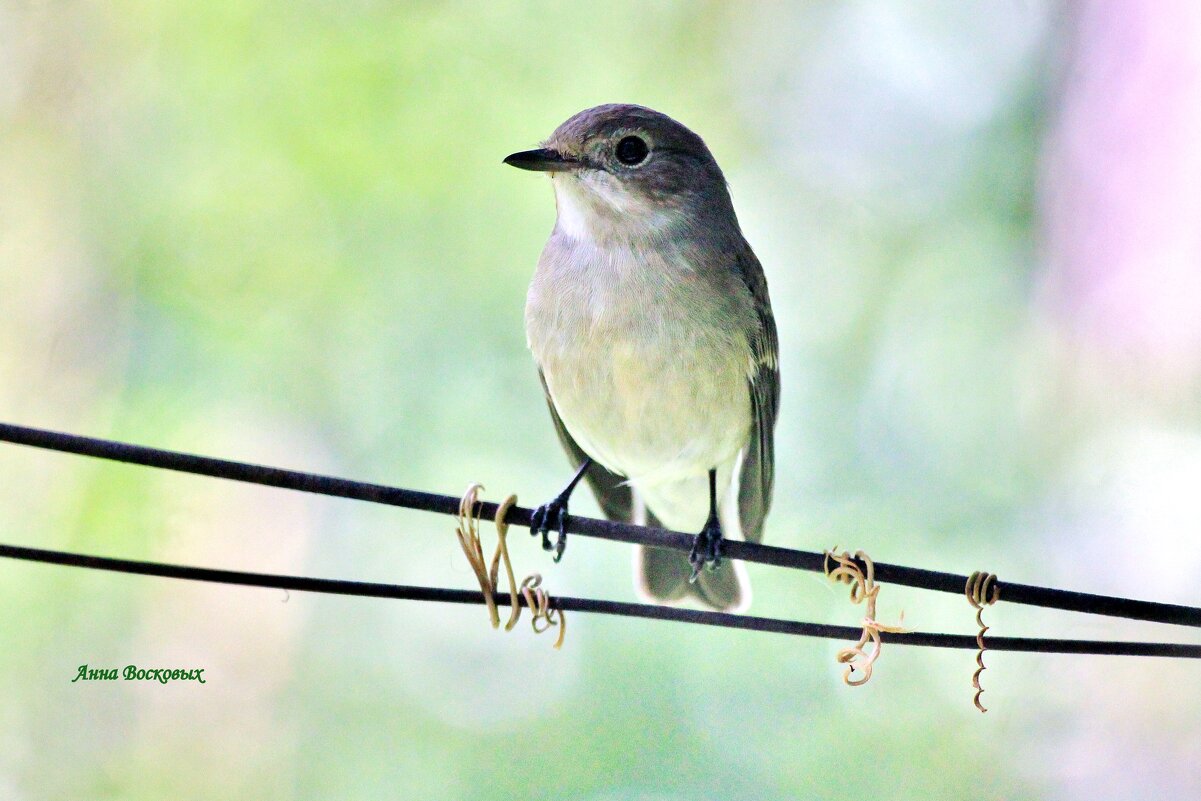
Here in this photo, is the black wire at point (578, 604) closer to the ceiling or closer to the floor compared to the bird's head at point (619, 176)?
closer to the floor

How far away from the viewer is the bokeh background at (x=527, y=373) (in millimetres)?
4168

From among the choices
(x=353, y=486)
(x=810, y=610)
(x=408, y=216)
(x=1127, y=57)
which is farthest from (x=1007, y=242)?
(x=353, y=486)

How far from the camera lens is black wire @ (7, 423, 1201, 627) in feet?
5.39

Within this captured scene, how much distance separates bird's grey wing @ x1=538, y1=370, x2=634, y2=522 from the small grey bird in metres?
0.21

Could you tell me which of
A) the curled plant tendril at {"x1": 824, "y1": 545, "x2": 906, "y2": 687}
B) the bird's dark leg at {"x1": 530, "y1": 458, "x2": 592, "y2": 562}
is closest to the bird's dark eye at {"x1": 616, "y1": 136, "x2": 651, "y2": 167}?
the bird's dark leg at {"x1": 530, "y1": 458, "x2": 592, "y2": 562}

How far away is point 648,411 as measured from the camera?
3365mm

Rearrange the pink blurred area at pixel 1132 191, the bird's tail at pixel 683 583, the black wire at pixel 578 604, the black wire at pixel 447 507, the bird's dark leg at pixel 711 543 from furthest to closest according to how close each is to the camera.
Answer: the pink blurred area at pixel 1132 191, the bird's tail at pixel 683 583, the bird's dark leg at pixel 711 543, the black wire at pixel 578 604, the black wire at pixel 447 507

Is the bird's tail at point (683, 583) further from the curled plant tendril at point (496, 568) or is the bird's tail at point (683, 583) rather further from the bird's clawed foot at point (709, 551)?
the curled plant tendril at point (496, 568)

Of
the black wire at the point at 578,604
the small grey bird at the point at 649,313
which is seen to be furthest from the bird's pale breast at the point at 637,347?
the black wire at the point at 578,604

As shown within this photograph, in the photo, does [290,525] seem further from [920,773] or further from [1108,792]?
[1108,792]

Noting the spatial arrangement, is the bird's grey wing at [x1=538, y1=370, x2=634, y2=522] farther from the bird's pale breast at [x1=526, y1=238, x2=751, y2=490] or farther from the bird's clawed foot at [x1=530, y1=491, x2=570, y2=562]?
the bird's pale breast at [x1=526, y1=238, x2=751, y2=490]

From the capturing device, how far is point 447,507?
1.96 meters

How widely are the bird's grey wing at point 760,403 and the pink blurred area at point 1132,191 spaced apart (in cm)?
164

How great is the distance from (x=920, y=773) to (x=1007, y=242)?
2.31m
